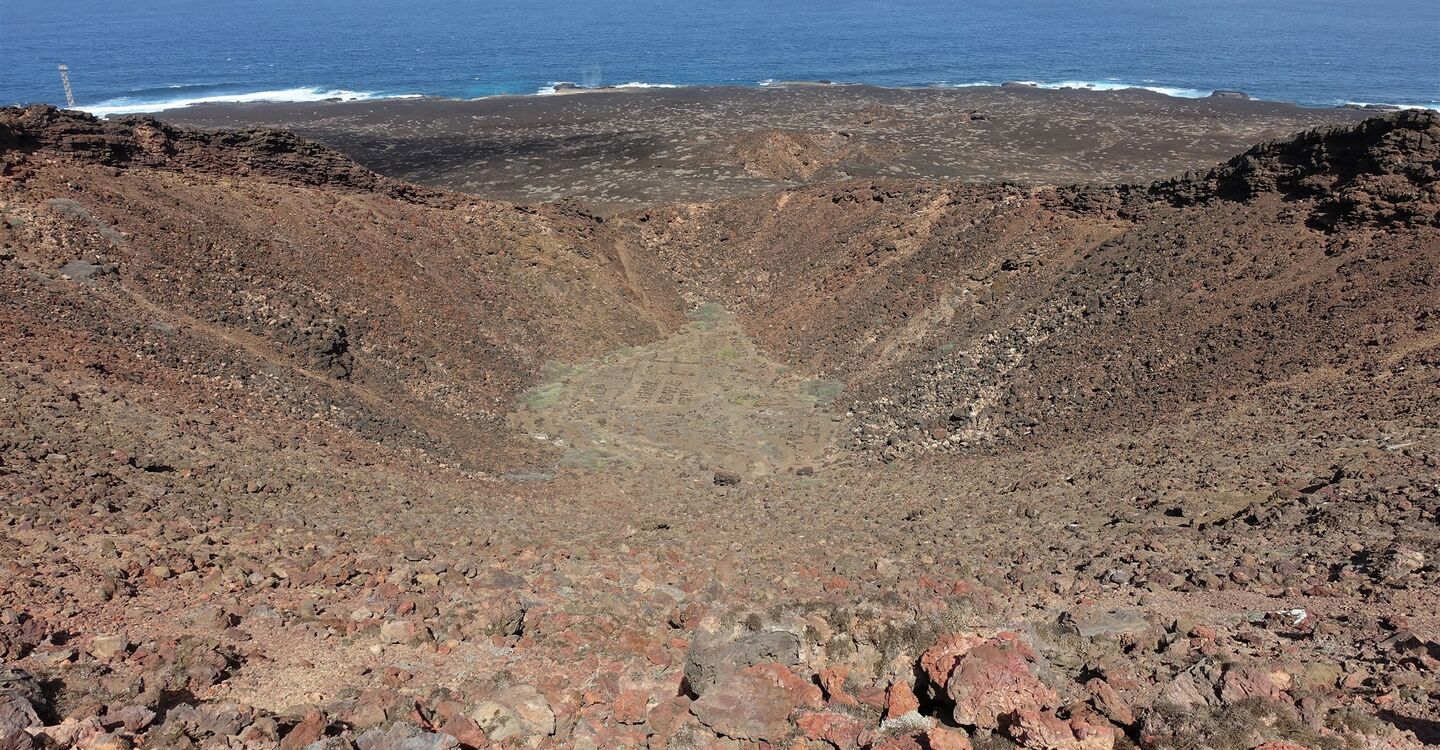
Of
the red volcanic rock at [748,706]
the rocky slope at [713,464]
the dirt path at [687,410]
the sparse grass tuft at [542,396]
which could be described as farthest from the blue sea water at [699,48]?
the red volcanic rock at [748,706]

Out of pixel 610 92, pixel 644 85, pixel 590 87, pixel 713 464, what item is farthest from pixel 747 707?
pixel 644 85

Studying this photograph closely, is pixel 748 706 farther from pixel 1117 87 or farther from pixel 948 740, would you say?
pixel 1117 87

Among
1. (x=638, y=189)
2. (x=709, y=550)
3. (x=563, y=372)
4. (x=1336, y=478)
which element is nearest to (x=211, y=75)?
(x=638, y=189)

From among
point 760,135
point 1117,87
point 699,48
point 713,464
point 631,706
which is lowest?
point 713,464

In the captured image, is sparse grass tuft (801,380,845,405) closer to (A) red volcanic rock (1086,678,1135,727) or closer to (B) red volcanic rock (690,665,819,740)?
(B) red volcanic rock (690,665,819,740)

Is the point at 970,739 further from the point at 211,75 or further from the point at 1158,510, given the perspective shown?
the point at 211,75
